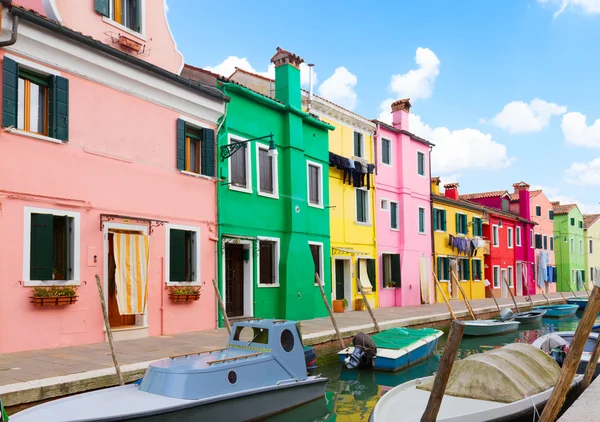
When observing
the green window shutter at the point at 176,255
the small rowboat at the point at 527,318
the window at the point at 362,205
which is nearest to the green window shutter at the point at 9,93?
the green window shutter at the point at 176,255

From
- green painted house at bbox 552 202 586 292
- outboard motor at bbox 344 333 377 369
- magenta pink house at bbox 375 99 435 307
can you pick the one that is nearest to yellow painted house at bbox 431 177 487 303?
magenta pink house at bbox 375 99 435 307

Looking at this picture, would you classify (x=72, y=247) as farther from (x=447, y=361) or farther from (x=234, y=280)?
(x=447, y=361)

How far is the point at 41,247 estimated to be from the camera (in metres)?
11.4

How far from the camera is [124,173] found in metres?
13.2

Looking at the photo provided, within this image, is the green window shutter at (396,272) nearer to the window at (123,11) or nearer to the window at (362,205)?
the window at (362,205)

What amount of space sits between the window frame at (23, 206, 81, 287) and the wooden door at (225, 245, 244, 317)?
5.15 m

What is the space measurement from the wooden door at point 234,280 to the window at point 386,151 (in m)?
10.6

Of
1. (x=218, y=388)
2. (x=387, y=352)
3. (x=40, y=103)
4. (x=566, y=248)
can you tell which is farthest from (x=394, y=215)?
(x=566, y=248)

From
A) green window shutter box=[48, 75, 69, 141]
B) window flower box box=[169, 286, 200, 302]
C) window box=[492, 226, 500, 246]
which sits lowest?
window flower box box=[169, 286, 200, 302]

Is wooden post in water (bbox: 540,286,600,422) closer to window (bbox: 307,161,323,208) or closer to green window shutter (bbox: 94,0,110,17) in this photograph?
green window shutter (bbox: 94,0,110,17)

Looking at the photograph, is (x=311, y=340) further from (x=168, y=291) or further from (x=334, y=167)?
(x=334, y=167)

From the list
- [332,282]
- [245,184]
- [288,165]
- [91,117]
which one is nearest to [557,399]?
[91,117]

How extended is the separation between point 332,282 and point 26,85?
1273 cm

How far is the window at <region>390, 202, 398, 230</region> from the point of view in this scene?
2587 cm
